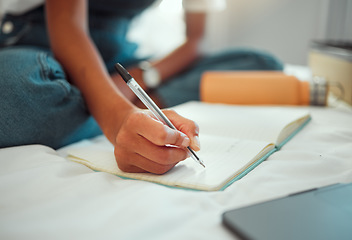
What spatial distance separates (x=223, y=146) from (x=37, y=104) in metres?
0.31

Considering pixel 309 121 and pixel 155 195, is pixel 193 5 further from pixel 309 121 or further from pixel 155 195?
pixel 155 195

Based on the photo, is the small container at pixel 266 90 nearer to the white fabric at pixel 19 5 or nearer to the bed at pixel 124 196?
the bed at pixel 124 196

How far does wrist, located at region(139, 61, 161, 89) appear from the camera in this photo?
43.5 inches

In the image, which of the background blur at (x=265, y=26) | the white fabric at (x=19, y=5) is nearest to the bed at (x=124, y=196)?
the white fabric at (x=19, y=5)

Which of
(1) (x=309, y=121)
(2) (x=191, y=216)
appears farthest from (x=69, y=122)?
(1) (x=309, y=121)

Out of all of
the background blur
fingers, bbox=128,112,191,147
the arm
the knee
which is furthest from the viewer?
the background blur

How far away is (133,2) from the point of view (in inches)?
39.7

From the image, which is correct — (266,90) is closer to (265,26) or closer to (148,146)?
(148,146)

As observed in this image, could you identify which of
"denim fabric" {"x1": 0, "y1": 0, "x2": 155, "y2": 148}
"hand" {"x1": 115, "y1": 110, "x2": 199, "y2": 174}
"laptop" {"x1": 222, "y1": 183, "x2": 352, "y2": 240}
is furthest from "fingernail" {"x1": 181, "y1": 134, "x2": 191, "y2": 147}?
"denim fabric" {"x1": 0, "y1": 0, "x2": 155, "y2": 148}

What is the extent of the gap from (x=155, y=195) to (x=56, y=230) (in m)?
0.10

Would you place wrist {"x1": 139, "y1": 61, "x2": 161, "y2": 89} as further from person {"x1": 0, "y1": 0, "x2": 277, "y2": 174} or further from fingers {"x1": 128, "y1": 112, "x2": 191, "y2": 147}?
fingers {"x1": 128, "y1": 112, "x2": 191, "y2": 147}

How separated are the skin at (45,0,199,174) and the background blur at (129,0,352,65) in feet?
2.00

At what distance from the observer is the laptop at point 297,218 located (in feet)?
0.91

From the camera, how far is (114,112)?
0.53 metres
